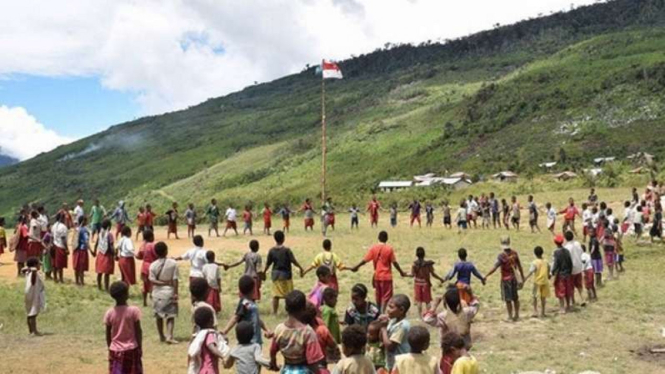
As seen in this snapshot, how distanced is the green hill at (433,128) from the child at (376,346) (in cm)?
6043

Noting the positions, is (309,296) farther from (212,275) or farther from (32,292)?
(32,292)

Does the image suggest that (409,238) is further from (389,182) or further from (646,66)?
(646,66)

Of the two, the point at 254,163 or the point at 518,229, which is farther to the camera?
the point at 254,163

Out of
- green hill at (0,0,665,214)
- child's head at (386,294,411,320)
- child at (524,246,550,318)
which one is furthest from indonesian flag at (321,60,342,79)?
green hill at (0,0,665,214)

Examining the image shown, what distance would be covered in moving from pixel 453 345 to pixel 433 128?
105467 mm

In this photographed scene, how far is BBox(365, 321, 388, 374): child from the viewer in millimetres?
7711

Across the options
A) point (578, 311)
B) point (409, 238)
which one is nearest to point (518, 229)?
point (409, 238)

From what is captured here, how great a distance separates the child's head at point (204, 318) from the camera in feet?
24.0

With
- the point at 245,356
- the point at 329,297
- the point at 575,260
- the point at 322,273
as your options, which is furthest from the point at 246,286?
the point at 575,260

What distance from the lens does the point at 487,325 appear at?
1484 cm

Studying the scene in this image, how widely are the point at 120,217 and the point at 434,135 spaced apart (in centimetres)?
8240

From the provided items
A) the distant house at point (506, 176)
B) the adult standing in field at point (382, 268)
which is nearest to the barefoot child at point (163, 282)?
the adult standing in field at point (382, 268)

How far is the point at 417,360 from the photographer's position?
6.55 meters

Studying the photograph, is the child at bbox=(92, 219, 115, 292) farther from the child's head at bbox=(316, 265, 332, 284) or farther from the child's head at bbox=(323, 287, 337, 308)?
the child's head at bbox=(323, 287, 337, 308)
